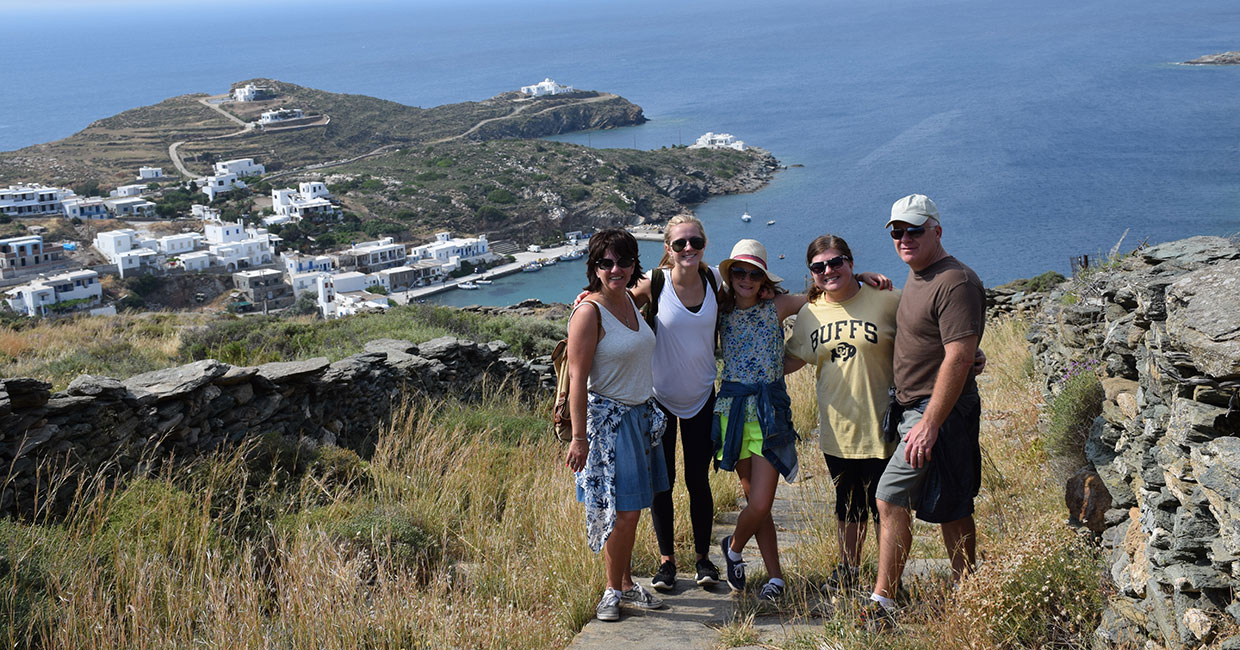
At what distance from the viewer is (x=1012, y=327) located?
35.0 ft

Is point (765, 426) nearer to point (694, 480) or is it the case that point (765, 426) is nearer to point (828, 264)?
point (694, 480)

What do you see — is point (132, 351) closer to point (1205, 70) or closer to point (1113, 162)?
point (1113, 162)

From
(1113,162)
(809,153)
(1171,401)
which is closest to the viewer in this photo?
(1171,401)

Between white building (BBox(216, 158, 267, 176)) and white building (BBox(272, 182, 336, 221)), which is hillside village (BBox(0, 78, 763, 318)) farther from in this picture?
white building (BBox(216, 158, 267, 176))

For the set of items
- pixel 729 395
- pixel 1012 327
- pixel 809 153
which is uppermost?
pixel 809 153

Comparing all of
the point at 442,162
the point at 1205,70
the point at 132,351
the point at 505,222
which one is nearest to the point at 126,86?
the point at 442,162

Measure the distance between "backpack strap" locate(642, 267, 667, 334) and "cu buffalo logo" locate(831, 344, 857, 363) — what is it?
764 millimetres

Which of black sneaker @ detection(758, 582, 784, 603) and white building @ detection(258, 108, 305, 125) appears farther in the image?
white building @ detection(258, 108, 305, 125)

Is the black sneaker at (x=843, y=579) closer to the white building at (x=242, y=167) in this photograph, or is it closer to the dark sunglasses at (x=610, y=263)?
the dark sunglasses at (x=610, y=263)

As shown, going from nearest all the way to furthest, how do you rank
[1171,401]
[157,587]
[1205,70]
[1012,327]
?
[1171,401] < [157,587] < [1012,327] < [1205,70]

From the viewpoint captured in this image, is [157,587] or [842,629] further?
[157,587]

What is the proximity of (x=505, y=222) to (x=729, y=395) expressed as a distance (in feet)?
218

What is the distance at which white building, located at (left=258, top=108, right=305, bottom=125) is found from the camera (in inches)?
3789

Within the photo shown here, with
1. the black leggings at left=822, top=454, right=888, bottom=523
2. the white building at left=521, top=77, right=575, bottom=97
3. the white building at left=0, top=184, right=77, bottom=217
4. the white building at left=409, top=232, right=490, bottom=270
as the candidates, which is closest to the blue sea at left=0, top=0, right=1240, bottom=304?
the white building at left=409, top=232, right=490, bottom=270
